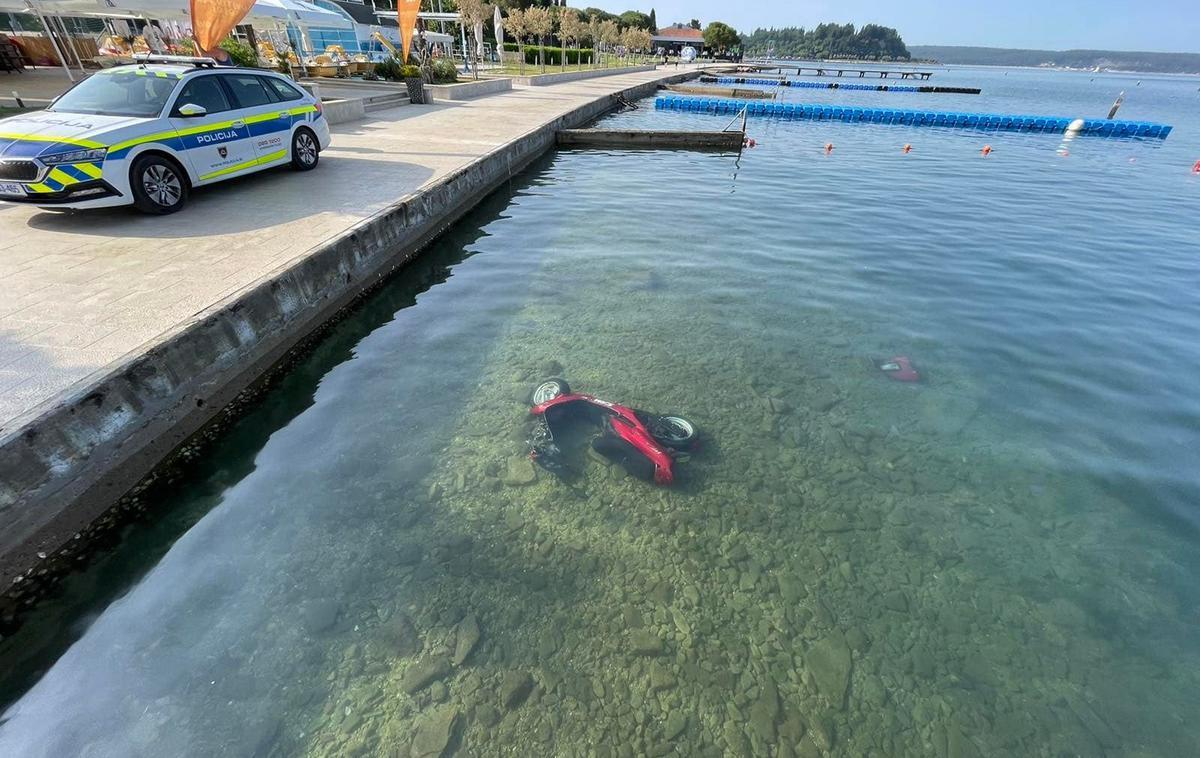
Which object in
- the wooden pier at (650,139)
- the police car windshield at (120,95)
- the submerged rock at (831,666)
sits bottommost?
the submerged rock at (831,666)

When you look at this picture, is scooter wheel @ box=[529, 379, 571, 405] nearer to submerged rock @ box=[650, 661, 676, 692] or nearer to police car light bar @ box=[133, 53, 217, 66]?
submerged rock @ box=[650, 661, 676, 692]

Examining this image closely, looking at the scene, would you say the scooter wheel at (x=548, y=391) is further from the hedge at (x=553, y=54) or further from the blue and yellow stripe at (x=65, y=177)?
the hedge at (x=553, y=54)

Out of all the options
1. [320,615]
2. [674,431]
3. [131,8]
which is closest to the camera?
[320,615]

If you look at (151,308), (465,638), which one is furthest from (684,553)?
Answer: (151,308)

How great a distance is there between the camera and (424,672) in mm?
3160

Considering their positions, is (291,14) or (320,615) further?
(291,14)

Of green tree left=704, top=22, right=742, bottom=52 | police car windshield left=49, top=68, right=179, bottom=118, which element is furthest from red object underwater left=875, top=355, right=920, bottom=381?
green tree left=704, top=22, right=742, bottom=52

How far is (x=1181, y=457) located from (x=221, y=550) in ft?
27.9

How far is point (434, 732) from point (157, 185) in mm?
8245

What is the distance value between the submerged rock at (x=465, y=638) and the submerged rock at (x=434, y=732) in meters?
0.30

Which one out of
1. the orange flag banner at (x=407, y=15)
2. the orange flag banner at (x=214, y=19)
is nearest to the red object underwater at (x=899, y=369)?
the orange flag banner at (x=214, y=19)

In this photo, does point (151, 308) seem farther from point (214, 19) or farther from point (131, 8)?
point (131, 8)

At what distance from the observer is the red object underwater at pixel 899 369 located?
6.12m

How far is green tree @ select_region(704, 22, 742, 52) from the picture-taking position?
11562 cm
